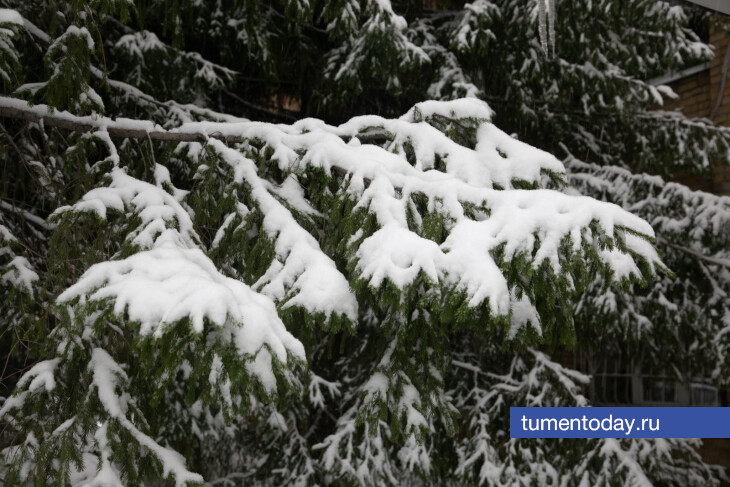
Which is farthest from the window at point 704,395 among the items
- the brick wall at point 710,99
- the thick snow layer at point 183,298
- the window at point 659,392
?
the thick snow layer at point 183,298

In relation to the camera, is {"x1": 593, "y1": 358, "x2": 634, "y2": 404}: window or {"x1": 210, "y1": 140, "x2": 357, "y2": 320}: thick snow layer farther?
{"x1": 593, "y1": 358, "x2": 634, "y2": 404}: window

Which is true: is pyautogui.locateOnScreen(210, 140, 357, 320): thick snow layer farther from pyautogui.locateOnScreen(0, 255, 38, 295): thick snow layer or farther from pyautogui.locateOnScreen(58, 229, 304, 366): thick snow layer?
pyautogui.locateOnScreen(0, 255, 38, 295): thick snow layer

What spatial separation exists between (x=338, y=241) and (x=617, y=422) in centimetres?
378

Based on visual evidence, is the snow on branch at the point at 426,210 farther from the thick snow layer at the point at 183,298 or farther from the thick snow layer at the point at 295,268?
the thick snow layer at the point at 183,298

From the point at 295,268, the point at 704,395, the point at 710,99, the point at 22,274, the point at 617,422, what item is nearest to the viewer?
the point at 295,268

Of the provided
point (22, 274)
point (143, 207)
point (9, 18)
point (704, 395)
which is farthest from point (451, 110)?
point (704, 395)

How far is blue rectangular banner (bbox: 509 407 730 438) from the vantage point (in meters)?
4.52

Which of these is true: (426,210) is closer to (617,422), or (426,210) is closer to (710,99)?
(617,422)

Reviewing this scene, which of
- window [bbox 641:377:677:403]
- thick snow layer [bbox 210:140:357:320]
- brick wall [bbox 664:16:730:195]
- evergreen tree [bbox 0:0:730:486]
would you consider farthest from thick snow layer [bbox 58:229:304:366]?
window [bbox 641:377:677:403]

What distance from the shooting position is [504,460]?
4.55 meters

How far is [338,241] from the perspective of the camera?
2.49 meters

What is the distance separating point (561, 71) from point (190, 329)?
4.65 meters

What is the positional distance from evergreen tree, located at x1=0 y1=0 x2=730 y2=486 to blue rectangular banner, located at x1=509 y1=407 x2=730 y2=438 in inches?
4.1

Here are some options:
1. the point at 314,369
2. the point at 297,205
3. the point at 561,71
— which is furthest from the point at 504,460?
the point at 561,71
